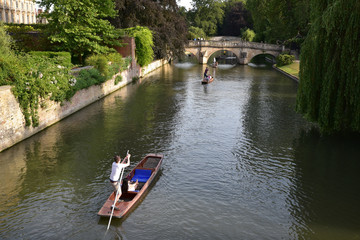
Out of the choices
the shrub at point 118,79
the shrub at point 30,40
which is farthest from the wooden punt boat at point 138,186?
the shrub at point 30,40

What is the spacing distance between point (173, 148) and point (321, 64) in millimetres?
8027

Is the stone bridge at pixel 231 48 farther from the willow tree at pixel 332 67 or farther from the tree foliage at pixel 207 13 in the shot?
the willow tree at pixel 332 67

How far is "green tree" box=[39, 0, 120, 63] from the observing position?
29.5 meters

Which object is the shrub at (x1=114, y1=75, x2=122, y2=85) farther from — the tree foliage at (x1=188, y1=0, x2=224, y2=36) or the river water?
the tree foliage at (x1=188, y1=0, x2=224, y2=36)

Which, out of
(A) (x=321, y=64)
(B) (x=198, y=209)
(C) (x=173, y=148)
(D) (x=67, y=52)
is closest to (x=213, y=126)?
(C) (x=173, y=148)

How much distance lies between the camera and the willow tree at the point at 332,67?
14797 millimetres

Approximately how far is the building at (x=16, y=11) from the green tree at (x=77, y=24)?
34339 millimetres

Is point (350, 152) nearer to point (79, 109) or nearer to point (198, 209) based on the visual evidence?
point (198, 209)

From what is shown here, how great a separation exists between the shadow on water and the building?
192ft

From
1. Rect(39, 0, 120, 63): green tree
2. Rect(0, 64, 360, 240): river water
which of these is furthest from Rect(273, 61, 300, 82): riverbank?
Rect(39, 0, 120, 63): green tree

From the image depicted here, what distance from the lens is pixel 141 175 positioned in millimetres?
13188

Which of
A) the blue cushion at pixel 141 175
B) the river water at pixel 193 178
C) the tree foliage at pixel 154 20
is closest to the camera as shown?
the river water at pixel 193 178

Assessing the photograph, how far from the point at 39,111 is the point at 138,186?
31.3 feet

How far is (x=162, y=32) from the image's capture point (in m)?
45.1
